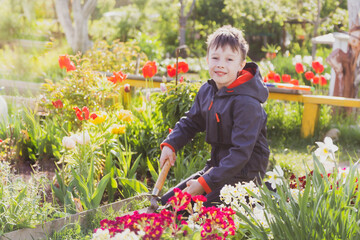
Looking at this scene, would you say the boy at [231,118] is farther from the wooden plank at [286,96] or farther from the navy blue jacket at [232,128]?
the wooden plank at [286,96]

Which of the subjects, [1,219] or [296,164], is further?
[296,164]

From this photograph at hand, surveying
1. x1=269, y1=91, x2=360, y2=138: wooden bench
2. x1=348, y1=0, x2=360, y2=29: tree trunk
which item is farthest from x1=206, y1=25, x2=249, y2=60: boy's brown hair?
x1=348, y1=0, x2=360, y2=29: tree trunk

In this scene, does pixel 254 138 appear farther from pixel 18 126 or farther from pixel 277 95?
pixel 277 95

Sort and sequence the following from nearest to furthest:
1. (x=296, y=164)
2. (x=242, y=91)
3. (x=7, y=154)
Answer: (x=242, y=91) < (x=7, y=154) < (x=296, y=164)

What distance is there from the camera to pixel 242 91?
2666 millimetres

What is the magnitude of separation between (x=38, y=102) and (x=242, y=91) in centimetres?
225

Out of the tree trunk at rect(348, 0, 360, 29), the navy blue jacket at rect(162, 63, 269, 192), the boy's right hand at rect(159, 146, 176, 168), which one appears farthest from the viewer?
the tree trunk at rect(348, 0, 360, 29)

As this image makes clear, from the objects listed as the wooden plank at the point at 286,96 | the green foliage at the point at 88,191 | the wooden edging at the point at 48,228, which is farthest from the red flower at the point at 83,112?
the wooden plank at the point at 286,96

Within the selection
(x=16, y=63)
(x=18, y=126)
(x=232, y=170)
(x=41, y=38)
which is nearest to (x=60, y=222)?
(x=232, y=170)

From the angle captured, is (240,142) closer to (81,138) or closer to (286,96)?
(81,138)

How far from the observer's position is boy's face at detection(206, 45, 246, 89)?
2652 mm

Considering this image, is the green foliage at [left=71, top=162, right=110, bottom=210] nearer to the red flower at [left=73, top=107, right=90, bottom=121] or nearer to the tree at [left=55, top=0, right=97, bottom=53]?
the red flower at [left=73, top=107, right=90, bottom=121]

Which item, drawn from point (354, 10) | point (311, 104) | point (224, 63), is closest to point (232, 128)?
point (224, 63)

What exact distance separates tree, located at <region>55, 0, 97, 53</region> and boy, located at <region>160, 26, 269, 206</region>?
7.18 meters
